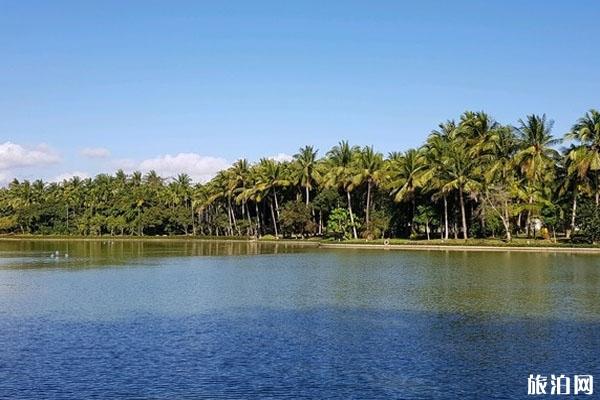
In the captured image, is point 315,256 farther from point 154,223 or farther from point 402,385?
point 154,223

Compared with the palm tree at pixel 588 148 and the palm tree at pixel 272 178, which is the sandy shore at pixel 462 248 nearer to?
the palm tree at pixel 588 148

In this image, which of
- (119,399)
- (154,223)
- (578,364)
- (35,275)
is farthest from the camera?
(154,223)

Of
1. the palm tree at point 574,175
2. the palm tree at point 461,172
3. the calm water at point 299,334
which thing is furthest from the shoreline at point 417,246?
the calm water at point 299,334

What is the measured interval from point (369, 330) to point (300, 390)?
7203 millimetres

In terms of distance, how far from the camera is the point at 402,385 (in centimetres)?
1538

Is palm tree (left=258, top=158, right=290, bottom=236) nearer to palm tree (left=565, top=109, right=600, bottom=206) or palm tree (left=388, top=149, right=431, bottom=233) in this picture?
palm tree (left=388, top=149, right=431, bottom=233)

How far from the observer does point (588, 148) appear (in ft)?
198

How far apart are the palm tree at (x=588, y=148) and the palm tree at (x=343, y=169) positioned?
26.0 m

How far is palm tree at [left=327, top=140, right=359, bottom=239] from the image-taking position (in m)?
79.6

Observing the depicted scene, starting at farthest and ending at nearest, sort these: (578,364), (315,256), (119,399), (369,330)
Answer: (315,256) < (369,330) < (578,364) < (119,399)

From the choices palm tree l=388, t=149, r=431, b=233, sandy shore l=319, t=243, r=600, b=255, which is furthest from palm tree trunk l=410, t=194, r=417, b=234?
sandy shore l=319, t=243, r=600, b=255

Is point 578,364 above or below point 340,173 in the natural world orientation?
below

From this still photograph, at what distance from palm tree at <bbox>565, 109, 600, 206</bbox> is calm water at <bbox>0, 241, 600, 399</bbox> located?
21.6 m

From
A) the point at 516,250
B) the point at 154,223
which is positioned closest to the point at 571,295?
the point at 516,250
